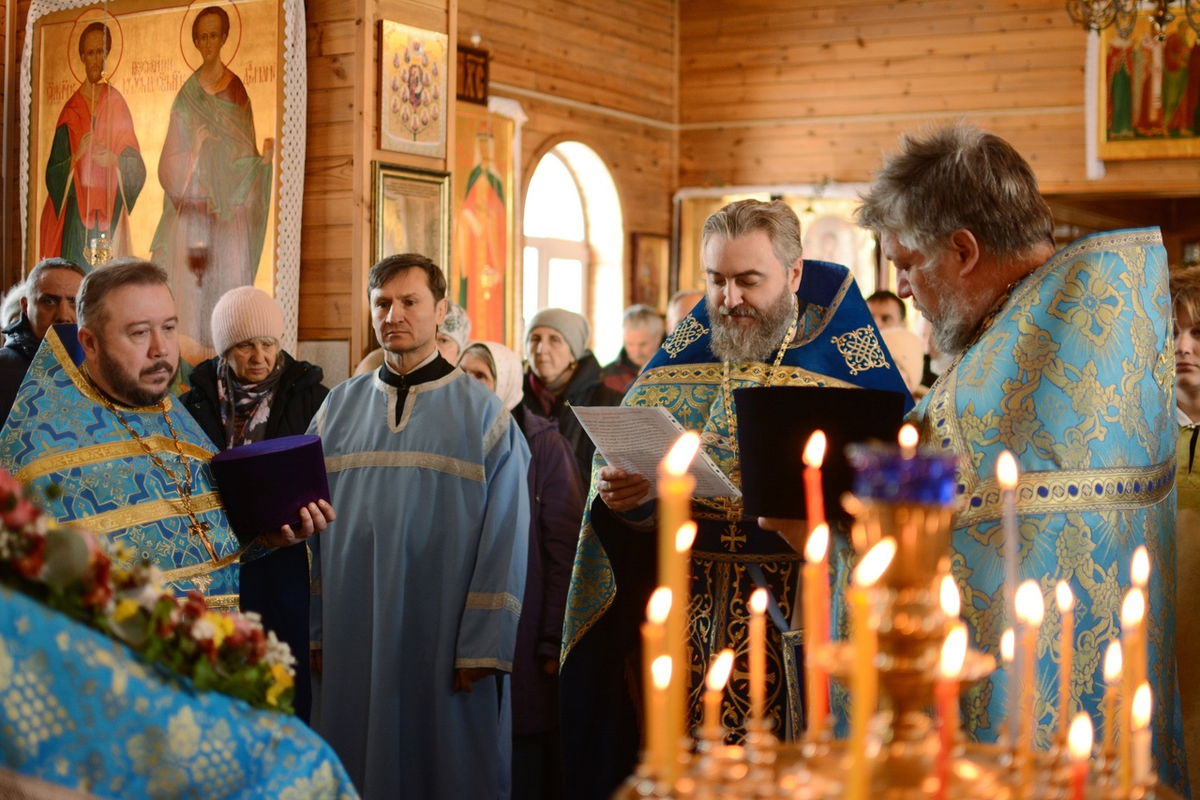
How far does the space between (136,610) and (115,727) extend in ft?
0.48

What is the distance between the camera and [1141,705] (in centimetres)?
113

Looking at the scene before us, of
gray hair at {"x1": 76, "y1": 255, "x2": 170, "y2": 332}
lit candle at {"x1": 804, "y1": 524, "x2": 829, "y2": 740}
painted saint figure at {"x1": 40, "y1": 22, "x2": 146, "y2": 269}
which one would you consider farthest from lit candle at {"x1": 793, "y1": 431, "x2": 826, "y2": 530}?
painted saint figure at {"x1": 40, "y1": 22, "x2": 146, "y2": 269}

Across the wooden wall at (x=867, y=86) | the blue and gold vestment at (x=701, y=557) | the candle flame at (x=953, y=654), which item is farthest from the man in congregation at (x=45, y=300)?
the wooden wall at (x=867, y=86)

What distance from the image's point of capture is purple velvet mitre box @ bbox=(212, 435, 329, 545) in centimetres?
284

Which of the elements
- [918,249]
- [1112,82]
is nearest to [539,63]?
[1112,82]

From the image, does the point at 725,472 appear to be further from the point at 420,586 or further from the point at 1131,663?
the point at 1131,663

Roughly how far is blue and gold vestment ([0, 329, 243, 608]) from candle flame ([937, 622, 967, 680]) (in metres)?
1.98

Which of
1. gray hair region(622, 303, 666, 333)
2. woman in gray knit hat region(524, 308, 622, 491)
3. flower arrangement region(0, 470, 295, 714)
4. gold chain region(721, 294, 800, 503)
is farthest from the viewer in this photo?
gray hair region(622, 303, 666, 333)

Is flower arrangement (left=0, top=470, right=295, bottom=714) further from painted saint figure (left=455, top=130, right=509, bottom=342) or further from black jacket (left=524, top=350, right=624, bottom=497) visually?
painted saint figure (left=455, top=130, right=509, bottom=342)

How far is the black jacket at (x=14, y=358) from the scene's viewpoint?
14.4ft

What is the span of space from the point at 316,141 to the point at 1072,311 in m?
4.73

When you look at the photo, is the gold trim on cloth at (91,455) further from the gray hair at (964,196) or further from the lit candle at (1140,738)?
the lit candle at (1140,738)

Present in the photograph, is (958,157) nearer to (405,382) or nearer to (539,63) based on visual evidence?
(405,382)

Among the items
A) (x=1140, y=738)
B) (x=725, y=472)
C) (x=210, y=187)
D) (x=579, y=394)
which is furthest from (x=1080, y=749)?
(x=210, y=187)
